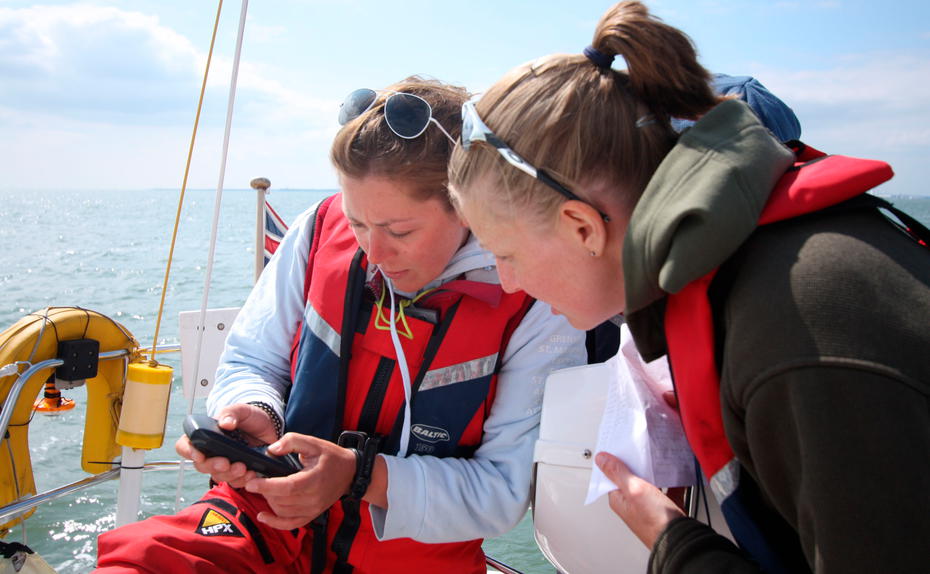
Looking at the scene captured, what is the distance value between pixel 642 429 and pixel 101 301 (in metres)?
14.3

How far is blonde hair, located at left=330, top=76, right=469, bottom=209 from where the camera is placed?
1.77 metres

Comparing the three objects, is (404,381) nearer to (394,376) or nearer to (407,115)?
(394,376)

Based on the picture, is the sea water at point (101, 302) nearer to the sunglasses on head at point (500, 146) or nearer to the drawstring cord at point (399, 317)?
the drawstring cord at point (399, 317)

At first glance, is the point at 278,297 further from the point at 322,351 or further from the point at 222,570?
the point at 222,570

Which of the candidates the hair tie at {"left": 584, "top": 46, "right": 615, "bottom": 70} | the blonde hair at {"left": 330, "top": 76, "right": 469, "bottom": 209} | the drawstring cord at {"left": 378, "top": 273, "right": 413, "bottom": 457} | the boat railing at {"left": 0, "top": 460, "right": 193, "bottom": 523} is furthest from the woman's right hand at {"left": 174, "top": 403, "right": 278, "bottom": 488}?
the hair tie at {"left": 584, "top": 46, "right": 615, "bottom": 70}

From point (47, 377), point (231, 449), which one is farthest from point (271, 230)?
point (231, 449)

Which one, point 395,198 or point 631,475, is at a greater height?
point 395,198

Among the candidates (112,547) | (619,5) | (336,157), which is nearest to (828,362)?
(619,5)

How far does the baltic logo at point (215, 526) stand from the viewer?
1.78 meters

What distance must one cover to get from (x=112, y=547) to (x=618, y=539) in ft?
3.78

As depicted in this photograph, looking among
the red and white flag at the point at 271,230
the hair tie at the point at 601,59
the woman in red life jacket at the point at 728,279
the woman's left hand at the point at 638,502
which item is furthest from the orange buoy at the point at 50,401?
the hair tie at the point at 601,59

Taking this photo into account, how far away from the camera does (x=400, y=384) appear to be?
188cm

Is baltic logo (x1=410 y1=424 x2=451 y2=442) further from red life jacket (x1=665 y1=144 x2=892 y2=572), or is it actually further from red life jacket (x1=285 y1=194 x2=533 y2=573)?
red life jacket (x1=665 y1=144 x2=892 y2=572)

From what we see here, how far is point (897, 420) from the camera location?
2.54ft
